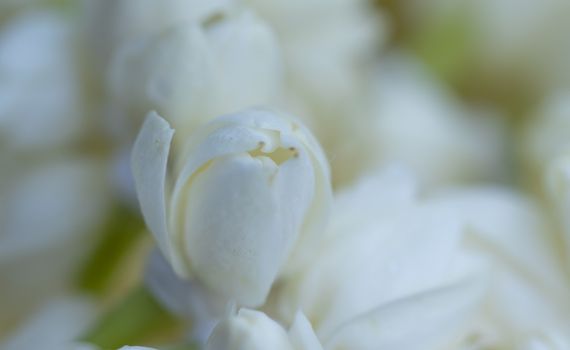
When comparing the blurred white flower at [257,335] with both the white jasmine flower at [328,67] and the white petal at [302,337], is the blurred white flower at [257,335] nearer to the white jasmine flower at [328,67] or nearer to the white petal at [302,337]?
the white petal at [302,337]

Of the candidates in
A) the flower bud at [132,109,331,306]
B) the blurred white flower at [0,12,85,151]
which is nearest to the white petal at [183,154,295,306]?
the flower bud at [132,109,331,306]

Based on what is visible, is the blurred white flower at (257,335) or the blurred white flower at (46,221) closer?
the blurred white flower at (257,335)

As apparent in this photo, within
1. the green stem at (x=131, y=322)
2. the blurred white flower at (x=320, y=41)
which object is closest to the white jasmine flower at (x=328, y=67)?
the blurred white flower at (x=320, y=41)

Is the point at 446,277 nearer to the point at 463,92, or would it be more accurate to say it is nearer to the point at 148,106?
the point at 148,106

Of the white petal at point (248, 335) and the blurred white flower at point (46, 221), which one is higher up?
the blurred white flower at point (46, 221)

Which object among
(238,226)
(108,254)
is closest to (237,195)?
(238,226)

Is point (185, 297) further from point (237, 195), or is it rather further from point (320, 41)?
point (320, 41)
